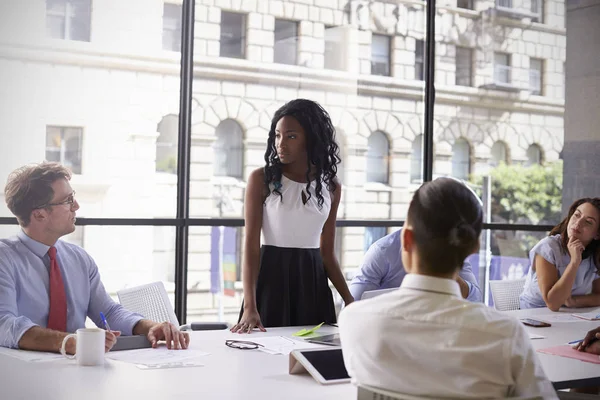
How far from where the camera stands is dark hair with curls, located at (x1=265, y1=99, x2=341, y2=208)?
3.31 meters

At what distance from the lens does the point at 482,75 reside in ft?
30.5

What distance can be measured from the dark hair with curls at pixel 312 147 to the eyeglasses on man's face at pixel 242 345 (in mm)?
845

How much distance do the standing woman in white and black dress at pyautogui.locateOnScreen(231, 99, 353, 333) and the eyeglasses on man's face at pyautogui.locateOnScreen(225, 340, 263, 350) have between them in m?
0.63

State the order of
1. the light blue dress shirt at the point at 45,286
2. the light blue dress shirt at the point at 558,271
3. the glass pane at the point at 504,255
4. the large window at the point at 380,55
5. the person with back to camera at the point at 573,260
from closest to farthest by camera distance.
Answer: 1. the light blue dress shirt at the point at 45,286
2. the person with back to camera at the point at 573,260
3. the light blue dress shirt at the point at 558,271
4. the glass pane at the point at 504,255
5. the large window at the point at 380,55

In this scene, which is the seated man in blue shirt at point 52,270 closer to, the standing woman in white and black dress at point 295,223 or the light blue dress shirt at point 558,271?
the standing woman in white and black dress at point 295,223

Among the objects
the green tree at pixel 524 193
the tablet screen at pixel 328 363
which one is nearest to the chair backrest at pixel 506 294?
the tablet screen at pixel 328 363

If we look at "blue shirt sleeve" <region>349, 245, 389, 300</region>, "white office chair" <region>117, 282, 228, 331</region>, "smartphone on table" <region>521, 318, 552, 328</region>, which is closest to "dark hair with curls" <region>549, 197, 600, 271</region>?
"smartphone on table" <region>521, 318, 552, 328</region>

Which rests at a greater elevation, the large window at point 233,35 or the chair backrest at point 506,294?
the large window at point 233,35

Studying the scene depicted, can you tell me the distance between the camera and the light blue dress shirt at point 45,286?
2.59 metres

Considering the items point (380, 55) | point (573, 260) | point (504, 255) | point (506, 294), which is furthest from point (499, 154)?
point (573, 260)

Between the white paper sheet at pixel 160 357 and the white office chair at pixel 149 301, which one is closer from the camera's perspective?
the white paper sheet at pixel 160 357

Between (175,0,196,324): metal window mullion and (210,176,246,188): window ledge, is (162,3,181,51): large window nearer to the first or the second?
(175,0,196,324): metal window mullion

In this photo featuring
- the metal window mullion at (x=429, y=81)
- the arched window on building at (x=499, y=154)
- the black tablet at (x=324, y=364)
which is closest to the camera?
the black tablet at (x=324, y=364)

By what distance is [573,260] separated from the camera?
4.04 m
